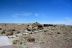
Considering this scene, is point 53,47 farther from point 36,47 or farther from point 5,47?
point 5,47

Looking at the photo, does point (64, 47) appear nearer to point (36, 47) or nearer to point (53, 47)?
point (53, 47)

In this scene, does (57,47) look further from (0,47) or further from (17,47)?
(0,47)

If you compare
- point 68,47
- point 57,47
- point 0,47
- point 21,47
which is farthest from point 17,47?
point 68,47

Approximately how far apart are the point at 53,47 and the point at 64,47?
112 cm

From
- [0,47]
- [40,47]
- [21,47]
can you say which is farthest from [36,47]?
[0,47]

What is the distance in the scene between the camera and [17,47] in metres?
14.9

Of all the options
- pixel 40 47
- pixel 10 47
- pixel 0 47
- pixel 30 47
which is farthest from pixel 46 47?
pixel 0 47

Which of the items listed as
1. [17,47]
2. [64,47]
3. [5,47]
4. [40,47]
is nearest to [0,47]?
[5,47]

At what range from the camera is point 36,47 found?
48.9 ft

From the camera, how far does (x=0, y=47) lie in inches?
582

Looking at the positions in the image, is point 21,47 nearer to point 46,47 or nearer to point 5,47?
point 5,47

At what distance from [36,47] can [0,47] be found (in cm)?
374

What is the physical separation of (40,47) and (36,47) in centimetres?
44

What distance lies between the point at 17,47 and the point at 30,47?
4.45 ft
